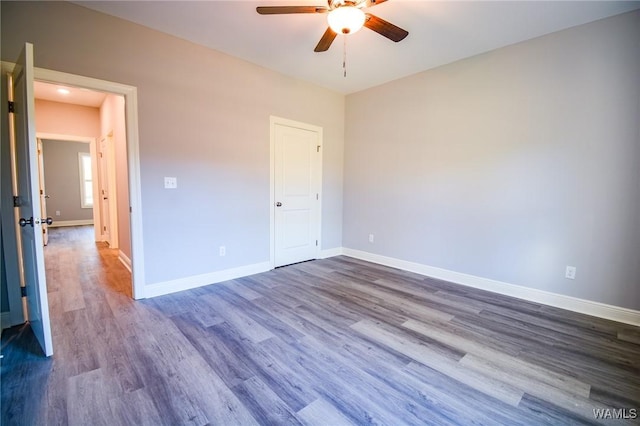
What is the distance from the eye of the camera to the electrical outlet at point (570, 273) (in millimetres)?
2830

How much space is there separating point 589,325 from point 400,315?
5.56ft

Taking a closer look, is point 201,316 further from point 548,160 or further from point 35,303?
point 548,160

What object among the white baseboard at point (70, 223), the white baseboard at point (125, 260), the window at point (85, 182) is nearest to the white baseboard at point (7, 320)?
the white baseboard at point (125, 260)

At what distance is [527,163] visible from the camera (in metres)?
3.06

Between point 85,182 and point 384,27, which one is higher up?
point 384,27

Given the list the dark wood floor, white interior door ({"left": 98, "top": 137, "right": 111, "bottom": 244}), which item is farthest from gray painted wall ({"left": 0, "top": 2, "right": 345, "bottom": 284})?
white interior door ({"left": 98, "top": 137, "right": 111, "bottom": 244})

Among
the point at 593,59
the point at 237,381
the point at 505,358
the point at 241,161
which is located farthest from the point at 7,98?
the point at 593,59

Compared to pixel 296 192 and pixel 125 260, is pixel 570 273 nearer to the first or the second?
pixel 296 192

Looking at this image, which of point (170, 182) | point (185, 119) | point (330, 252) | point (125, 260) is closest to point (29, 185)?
point (170, 182)

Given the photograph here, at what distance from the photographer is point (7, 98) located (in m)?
2.28

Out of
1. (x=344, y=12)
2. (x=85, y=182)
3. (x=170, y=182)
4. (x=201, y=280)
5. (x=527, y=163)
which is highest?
(x=344, y=12)

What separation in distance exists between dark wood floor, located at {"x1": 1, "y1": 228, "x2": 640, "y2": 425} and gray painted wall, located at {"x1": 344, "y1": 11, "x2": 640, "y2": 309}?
594mm

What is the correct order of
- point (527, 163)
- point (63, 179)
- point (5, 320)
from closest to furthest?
point (5, 320) < point (527, 163) < point (63, 179)

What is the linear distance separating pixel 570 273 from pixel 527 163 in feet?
3.98
